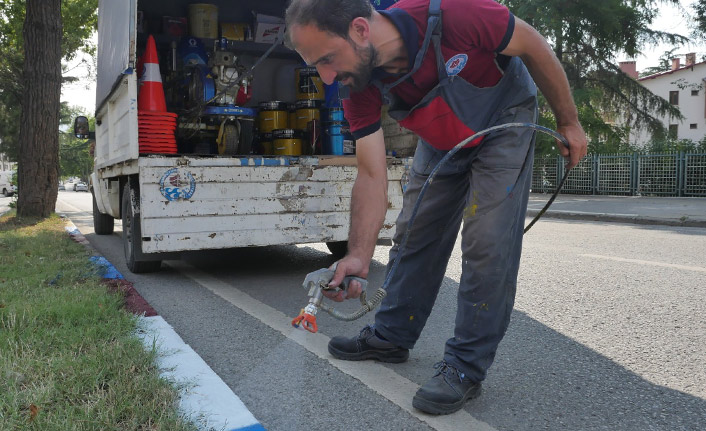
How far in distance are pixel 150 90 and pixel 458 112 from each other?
12.9 ft

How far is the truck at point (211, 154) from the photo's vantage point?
16.4 feet

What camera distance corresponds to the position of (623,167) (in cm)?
2025

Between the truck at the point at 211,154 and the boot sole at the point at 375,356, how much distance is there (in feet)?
7.75

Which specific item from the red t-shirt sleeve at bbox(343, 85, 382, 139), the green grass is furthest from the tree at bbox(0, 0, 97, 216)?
the red t-shirt sleeve at bbox(343, 85, 382, 139)

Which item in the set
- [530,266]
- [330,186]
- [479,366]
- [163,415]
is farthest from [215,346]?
[530,266]

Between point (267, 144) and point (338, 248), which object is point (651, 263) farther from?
point (267, 144)

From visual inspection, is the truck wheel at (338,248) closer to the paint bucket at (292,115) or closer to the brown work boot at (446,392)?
the paint bucket at (292,115)

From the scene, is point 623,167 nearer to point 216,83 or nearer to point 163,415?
point 216,83

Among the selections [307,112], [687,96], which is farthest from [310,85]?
[687,96]

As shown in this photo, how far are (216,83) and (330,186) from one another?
6.21ft

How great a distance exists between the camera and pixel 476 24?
2326mm

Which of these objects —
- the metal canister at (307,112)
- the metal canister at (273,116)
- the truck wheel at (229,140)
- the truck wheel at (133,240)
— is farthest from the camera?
the metal canister at (273,116)

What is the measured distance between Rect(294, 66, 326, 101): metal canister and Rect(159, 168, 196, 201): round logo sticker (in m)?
2.19

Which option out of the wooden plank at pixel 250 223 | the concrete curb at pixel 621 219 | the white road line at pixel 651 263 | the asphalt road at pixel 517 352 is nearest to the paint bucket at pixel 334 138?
the wooden plank at pixel 250 223
